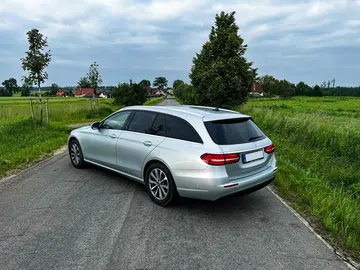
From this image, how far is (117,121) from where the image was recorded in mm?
5637

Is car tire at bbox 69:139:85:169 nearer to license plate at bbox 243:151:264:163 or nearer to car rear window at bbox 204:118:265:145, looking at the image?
car rear window at bbox 204:118:265:145

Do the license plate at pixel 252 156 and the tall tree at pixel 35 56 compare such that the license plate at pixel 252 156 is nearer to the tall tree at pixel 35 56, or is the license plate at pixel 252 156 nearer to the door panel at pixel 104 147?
the door panel at pixel 104 147

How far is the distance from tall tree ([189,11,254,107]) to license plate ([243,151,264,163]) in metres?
21.2

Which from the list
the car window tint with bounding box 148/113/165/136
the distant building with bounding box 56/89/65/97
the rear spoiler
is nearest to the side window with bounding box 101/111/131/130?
the car window tint with bounding box 148/113/165/136

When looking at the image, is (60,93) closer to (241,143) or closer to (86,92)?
(86,92)

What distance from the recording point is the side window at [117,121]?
5.50 m

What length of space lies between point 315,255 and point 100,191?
3.56m

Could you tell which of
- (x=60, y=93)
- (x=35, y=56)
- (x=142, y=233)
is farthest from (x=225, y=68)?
(x=60, y=93)

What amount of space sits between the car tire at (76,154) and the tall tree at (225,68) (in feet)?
64.7


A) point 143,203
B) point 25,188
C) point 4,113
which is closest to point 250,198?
point 143,203

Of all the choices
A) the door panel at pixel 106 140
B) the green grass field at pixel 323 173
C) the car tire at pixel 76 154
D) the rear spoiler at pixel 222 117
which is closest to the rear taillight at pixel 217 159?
the rear spoiler at pixel 222 117

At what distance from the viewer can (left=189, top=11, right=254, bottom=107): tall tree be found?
2533 cm

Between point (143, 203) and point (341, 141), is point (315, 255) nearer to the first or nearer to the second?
point (143, 203)

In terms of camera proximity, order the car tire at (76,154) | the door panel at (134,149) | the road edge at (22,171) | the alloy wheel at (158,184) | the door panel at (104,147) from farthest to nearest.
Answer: the car tire at (76,154) → the road edge at (22,171) → the door panel at (104,147) → the door panel at (134,149) → the alloy wheel at (158,184)
